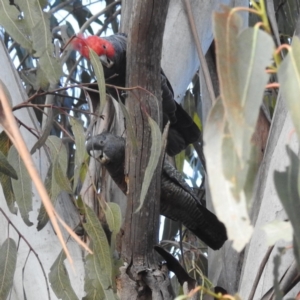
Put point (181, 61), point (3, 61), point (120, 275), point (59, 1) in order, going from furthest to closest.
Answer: point (59, 1) → point (181, 61) → point (3, 61) → point (120, 275)

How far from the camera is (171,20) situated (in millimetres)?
1562

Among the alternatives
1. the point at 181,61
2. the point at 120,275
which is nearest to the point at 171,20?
the point at 181,61

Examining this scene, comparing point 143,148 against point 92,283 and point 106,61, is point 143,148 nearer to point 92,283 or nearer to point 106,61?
point 92,283

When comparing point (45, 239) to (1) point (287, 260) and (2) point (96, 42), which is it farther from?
(2) point (96, 42)

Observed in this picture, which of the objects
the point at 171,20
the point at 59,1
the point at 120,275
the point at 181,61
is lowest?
the point at 120,275

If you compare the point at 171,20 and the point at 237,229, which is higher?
the point at 171,20

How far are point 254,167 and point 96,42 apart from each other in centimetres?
114

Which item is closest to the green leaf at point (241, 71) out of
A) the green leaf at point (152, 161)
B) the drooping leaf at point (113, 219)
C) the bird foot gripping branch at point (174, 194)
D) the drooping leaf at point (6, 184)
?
the green leaf at point (152, 161)

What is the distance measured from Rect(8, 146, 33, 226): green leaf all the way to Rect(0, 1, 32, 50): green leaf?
0.19 meters

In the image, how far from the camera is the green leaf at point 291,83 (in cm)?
47

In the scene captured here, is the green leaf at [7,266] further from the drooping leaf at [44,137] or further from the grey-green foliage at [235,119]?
the grey-green foliage at [235,119]

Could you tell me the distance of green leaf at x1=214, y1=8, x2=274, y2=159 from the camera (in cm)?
44

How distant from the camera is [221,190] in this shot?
0.46 metres

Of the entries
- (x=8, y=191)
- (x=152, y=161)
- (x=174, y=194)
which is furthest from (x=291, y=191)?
(x=174, y=194)
